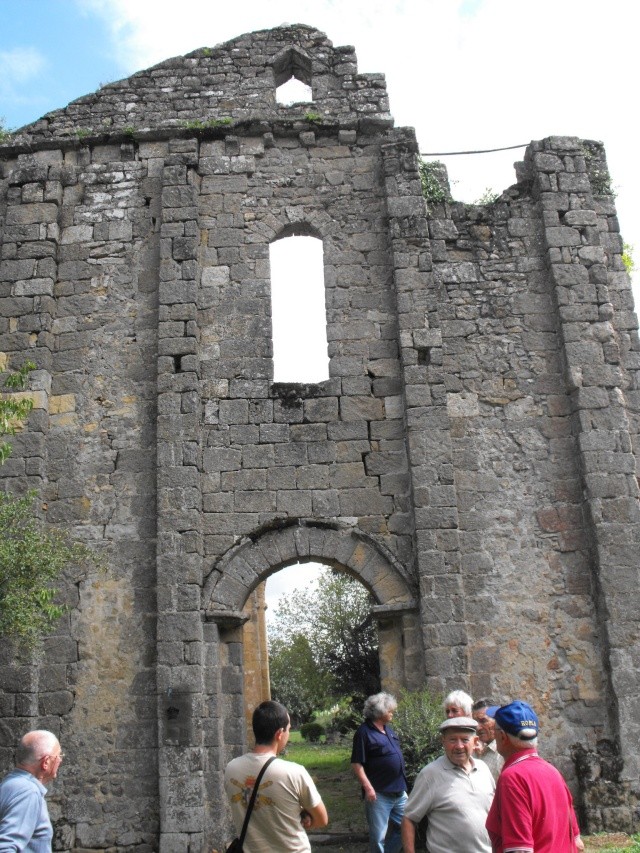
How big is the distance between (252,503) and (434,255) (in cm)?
380

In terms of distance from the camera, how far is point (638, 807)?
25.1 ft

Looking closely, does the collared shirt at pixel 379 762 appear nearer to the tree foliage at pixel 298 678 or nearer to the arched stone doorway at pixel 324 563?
the arched stone doorway at pixel 324 563

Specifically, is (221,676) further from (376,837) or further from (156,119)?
(156,119)

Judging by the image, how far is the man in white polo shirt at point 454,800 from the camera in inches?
152

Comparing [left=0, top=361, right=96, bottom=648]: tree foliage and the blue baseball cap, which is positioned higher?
[left=0, top=361, right=96, bottom=648]: tree foliage

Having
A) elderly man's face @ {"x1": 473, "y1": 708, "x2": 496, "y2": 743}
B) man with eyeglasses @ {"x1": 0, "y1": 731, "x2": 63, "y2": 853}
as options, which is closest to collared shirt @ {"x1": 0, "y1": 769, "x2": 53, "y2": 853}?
man with eyeglasses @ {"x1": 0, "y1": 731, "x2": 63, "y2": 853}

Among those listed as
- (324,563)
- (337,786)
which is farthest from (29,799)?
(337,786)

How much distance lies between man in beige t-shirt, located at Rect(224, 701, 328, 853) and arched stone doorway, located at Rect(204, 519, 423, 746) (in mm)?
4633

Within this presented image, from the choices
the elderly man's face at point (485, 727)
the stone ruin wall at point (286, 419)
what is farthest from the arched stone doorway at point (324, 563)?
the elderly man's face at point (485, 727)

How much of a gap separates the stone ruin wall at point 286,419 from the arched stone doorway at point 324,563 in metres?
0.03

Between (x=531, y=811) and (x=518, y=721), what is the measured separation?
1.16ft

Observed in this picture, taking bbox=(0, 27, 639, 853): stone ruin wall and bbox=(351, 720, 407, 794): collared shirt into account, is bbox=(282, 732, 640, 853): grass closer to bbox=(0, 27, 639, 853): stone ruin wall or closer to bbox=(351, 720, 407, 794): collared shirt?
bbox=(0, 27, 639, 853): stone ruin wall

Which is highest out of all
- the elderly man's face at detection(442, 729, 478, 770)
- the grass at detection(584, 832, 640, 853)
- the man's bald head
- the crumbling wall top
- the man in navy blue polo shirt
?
the crumbling wall top

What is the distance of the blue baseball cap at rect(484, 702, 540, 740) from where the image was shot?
11.1ft
